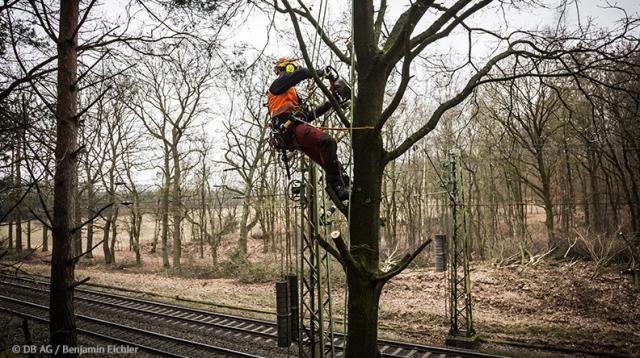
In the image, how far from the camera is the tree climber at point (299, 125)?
4.71 meters

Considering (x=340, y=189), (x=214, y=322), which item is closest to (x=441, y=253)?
(x=214, y=322)

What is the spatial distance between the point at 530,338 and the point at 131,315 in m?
12.3

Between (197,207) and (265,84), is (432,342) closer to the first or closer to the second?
(265,84)

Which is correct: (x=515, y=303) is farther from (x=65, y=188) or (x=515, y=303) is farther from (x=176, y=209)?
(x=176, y=209)

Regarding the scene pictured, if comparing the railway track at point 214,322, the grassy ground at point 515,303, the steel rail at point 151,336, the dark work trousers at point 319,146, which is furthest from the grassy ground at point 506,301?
the dark work trousers at point 319,146

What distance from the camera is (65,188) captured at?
5172 millimetres

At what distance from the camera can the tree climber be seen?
15.4ft

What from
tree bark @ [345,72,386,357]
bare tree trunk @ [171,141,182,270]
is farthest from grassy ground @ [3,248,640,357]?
tree bark @ [345,72,386,357]

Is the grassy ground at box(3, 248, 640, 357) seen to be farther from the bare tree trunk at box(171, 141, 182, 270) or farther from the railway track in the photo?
the bare tree trunk at box(171, 141, 182, 270)

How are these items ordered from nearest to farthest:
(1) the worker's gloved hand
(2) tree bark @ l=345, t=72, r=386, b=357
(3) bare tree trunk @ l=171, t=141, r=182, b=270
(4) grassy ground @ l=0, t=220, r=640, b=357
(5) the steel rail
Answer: (2) tree bark @ l=345, t=72, r=386, b=357 → (1) the worker's gloved hand → (5) the steel rail → (4) grassy ground @ l=0, t=220, r=640, b=357 → (3) bare tree trunk @ l=171, t=141, r=182, b=270

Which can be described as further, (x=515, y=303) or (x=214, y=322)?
(x=515, y=303)

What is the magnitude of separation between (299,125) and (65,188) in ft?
10.5

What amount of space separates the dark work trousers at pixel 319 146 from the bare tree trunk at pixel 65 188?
9.59ft

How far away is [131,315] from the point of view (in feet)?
43.2
